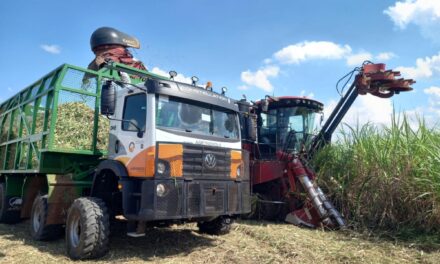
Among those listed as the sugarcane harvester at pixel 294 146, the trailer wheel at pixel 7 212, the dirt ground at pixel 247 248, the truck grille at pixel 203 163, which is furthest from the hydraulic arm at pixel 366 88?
the trailer wheel at pixel 7 212

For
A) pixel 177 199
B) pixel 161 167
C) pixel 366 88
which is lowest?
pixel 177 199

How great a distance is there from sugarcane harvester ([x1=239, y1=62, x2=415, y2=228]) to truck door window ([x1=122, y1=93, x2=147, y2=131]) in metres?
1.96

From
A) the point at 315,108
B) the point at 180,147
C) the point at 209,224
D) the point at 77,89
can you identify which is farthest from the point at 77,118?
the point at 315,108

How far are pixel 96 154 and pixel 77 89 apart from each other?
46.6 inches

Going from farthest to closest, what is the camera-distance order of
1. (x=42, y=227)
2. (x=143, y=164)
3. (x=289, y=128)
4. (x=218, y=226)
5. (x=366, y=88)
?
(x=289, y=128) → (x=366, y=88) → (x=218, y=226) → (x=42, y=227) → (x=143, y=164)

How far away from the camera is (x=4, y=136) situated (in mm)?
9586

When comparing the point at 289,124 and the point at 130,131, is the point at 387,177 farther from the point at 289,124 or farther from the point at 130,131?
the point at 130,131

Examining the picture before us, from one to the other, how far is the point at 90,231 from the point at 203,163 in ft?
5.90

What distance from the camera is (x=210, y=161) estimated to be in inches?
236

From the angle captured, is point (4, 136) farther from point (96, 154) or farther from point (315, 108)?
point (315, 108)

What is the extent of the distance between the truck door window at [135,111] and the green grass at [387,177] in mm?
4192

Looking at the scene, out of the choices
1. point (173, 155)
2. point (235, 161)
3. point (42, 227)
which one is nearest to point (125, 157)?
point (173, 155)

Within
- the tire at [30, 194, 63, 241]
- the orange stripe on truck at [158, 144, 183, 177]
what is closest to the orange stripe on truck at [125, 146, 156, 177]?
the orange stripe on truck at [158, 144, 183, 177]

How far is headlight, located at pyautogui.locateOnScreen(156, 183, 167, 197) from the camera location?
5.38 m
